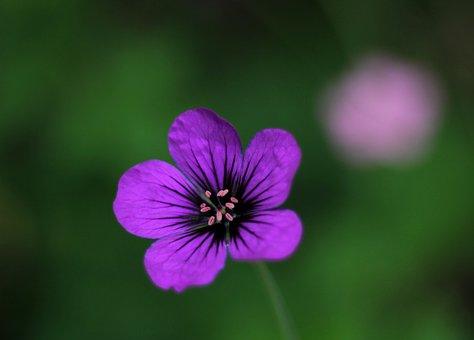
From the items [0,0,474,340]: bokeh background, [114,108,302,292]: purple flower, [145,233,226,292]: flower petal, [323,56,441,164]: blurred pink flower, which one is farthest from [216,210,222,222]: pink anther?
[323,56,441,164]: blurred pink flower

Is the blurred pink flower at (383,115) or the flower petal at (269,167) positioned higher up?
the blurred pink flower at (383,115)

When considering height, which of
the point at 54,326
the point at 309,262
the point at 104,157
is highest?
the point at 104,157

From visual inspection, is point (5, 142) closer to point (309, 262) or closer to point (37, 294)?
point (37, 294)

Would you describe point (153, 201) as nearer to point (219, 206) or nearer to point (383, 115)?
point (219, 206)

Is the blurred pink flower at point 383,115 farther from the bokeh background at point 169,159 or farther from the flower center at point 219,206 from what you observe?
the flower center at point 219,206

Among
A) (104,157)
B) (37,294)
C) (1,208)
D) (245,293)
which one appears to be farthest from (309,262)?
(1,208)

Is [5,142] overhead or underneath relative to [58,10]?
underneath

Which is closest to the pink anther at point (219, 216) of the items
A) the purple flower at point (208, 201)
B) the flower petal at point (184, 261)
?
the purple flower at point (208, 201)

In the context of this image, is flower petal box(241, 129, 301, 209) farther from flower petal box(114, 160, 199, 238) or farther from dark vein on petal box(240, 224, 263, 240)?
flower petal box(114, 160, 199, 238)
